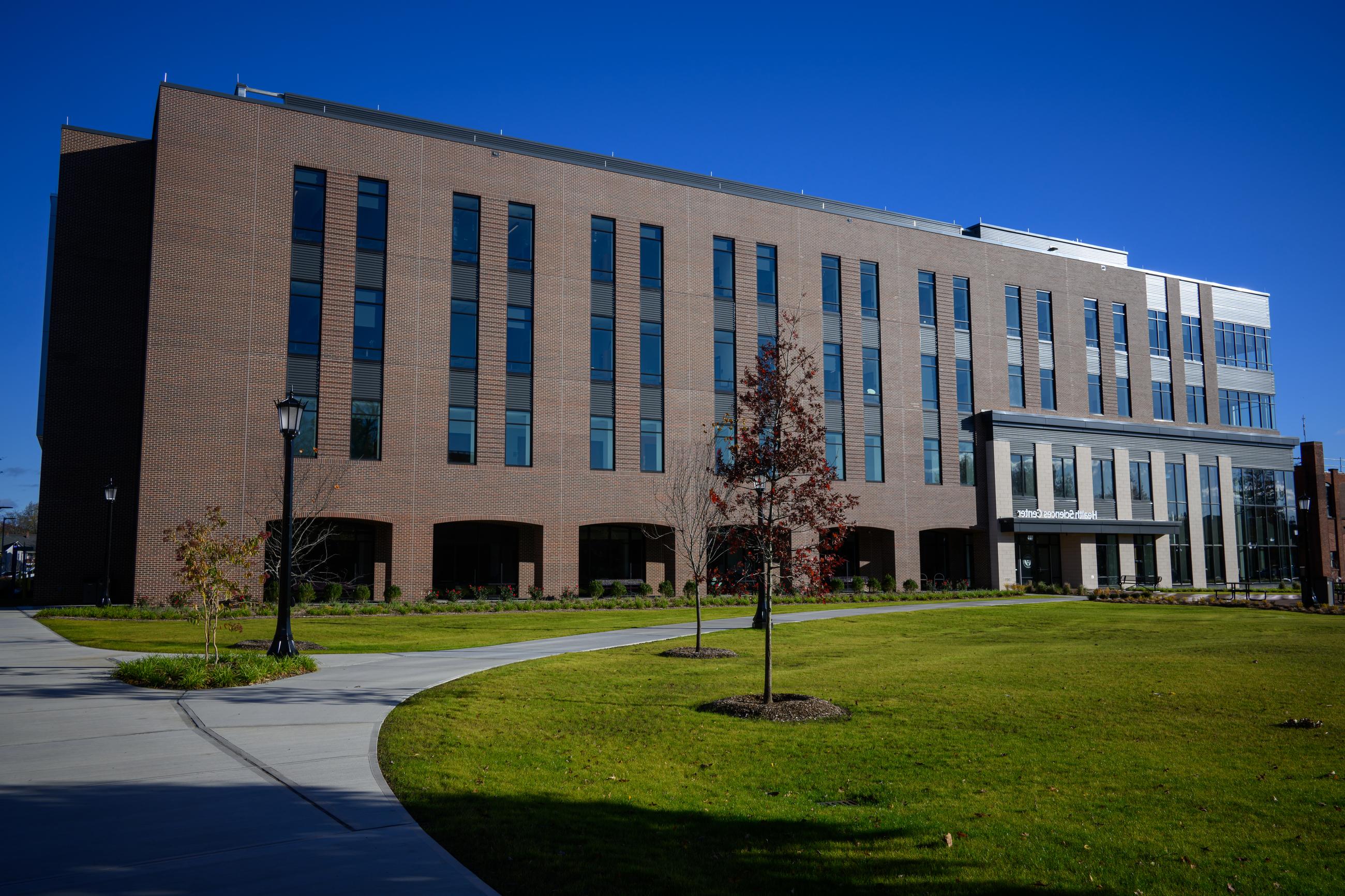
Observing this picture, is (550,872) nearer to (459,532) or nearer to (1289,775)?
(1289,775)

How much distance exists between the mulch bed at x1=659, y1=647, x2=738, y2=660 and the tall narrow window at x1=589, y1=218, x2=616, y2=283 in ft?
80.1

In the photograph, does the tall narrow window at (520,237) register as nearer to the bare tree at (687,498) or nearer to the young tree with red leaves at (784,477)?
the bare tree at (687,498)

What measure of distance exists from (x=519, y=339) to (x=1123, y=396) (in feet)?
123

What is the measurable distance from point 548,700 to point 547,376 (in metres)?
27.2

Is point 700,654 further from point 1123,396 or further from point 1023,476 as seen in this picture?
point 1123,396

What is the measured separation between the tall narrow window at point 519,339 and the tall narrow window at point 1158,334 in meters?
39.9

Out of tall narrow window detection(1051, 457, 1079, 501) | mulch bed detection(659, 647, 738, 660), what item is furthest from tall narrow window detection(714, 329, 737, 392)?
mulch bed detection(659, 647, 738, 660)

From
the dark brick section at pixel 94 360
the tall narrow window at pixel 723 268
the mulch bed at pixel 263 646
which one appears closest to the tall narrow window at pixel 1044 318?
the tall narrow window at pixel 723 268

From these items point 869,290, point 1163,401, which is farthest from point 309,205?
point 1163,401

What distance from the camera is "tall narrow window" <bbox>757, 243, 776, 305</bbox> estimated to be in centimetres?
4434

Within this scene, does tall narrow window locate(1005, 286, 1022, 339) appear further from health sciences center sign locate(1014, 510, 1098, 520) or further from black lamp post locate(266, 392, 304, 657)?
black lamp post locate(266, 392, 304, 657)

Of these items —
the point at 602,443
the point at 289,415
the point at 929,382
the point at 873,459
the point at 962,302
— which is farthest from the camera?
the point at 962,302

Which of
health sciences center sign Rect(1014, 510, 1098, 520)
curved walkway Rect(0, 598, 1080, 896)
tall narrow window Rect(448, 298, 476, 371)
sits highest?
tall narrow window Rect(448, 298, 476, 371)

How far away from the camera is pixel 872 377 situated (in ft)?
154
